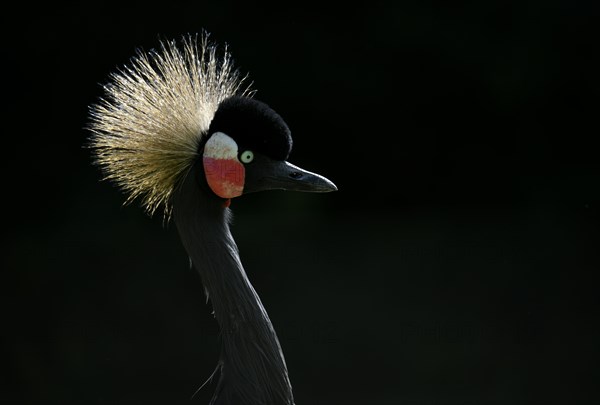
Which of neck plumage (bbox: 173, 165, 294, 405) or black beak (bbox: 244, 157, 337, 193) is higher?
black beak (bbox: 244, 157, 337, 193)

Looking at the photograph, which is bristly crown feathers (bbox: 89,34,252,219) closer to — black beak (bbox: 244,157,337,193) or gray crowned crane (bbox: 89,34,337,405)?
gray crowned crane (bbox: 89,34,337,405)

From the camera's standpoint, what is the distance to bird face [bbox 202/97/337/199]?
1528 mm

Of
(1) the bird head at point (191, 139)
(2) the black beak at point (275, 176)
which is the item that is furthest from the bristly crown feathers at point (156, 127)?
(2) the black beak at point (275, 176)

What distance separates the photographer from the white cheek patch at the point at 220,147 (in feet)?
5.01

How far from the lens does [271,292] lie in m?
3.67

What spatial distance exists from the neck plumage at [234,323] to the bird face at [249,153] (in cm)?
5

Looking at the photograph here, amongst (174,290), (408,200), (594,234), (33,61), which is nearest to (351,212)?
(408,200)

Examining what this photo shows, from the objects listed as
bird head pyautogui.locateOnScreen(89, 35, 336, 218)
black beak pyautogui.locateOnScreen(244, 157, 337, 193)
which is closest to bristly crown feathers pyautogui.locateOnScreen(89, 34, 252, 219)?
bird head pyautogui.locateOnScreen(89, 35, 336, 218)

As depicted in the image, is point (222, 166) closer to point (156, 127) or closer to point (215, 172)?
point (215, 172)

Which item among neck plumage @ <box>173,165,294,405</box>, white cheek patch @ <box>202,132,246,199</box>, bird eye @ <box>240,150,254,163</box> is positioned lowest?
neck plumage @ <box>173,165,294,405</box>

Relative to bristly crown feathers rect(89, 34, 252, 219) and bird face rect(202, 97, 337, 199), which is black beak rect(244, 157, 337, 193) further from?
bristly crown feathers rect(89, 34, 252, 219)

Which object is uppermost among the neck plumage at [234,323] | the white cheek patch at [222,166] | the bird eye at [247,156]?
the bird eye at [247,156]

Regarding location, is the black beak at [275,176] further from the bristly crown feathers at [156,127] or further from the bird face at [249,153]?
the bristly crown feathers at [156,127]

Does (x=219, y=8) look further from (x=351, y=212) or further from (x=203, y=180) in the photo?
(x=203, y=180)
